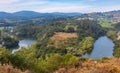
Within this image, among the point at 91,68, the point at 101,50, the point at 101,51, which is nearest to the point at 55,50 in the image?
the point at 101,51

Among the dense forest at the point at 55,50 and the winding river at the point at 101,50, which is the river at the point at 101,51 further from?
the dense forest at the point at 55,50

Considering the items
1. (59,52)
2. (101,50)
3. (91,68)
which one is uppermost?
(91,68)

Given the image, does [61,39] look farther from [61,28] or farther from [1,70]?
[1,70]

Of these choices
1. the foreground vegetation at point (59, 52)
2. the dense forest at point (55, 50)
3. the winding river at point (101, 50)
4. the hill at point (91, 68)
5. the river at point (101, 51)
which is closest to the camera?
the hill at point (91, 68)

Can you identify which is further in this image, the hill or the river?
the river

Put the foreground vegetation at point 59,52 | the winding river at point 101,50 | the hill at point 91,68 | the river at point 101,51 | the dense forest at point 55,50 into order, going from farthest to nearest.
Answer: the winding river at point 101,50 < the river at point 101,51 < the dense forest at point 55,50 < the foreground vegetation at point 59,52 < the hill at point 91,68

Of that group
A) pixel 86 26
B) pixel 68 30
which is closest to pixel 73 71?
pixel 68 30

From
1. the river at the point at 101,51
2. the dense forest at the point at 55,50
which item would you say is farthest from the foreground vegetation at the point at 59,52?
the river at the point at 101,51

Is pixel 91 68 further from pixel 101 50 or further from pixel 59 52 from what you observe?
pixel 101 50

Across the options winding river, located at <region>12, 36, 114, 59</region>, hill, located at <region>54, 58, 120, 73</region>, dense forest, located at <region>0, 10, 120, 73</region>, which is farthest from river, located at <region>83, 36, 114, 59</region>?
hill, located at <region>54, 58, 120, 73</region>

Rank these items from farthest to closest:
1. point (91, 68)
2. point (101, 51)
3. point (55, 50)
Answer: point (101, 51) → point (55, 50) → point (91, 68)

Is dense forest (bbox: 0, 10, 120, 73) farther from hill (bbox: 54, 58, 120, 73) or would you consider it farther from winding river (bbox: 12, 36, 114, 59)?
winding river (bbox: 12, 36, 114, 59)
